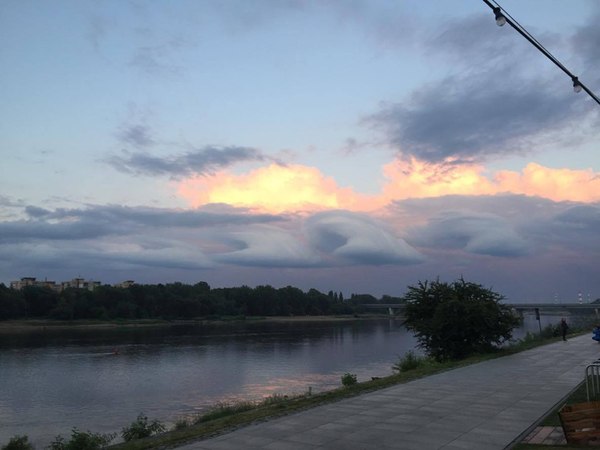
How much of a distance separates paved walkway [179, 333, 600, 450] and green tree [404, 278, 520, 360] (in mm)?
7309

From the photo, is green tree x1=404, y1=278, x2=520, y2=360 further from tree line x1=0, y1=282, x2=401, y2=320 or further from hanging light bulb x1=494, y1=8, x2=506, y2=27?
tree line x1=0, y1=282, x2=401, y2=320

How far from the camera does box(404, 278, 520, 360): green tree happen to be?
2367 centimetres

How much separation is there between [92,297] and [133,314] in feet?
25.8

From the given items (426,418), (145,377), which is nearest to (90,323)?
(145,377)

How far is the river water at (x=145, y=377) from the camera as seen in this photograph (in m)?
22.5

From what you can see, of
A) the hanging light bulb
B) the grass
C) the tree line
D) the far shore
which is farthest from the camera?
the tree line

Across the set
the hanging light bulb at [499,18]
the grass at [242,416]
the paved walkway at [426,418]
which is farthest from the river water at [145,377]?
the hanging light bulb at [499,18]

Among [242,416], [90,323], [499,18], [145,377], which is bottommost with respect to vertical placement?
[145,377]

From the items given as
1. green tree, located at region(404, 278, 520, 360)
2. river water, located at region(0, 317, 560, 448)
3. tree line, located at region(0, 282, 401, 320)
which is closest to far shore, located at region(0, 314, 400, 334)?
tree line, located at region(0, 282, 401, 320)

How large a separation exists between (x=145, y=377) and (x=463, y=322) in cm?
1955

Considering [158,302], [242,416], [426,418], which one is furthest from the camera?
[158,302]

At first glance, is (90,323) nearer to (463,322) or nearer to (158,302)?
(158,302)

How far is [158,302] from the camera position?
10975cm

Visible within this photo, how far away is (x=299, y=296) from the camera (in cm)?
14175
